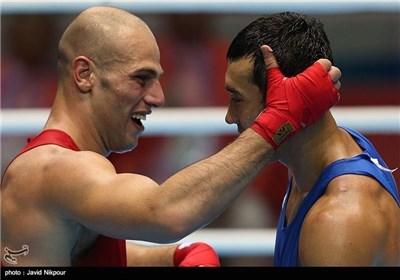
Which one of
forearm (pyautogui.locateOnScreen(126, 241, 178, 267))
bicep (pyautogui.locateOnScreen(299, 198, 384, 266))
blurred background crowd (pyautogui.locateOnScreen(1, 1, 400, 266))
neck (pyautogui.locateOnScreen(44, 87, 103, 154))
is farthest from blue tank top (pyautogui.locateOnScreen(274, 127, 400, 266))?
blurred background crowd (pyautogui.locateOnScreen(1, 1, 400, 266))

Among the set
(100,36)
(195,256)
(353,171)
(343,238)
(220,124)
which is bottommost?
(195,256)

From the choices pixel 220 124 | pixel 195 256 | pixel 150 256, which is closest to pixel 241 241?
pixel 220 124

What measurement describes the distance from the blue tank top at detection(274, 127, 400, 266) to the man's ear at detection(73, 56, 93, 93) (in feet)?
2.47

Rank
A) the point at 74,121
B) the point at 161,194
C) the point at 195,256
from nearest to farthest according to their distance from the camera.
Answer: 1. the point at 161,194
2. the point at 74,121
3. the point at 195,256

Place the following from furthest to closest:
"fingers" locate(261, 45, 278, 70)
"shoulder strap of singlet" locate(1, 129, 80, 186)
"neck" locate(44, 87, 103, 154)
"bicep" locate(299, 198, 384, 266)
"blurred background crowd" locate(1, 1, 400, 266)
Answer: "blurred background crowd" locate(1, 1, 400, 266) < "neck" locate(44, 87, 103, 154) < "shoulder strap of singlet" locate(1, 129, 80, 186) < "fingers" locate(261, 45, 278, 70) < "bicep" locate(299, 198, 384, 266)

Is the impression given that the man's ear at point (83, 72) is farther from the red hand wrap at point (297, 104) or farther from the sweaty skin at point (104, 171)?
the red hand wrap at point (297, 104)

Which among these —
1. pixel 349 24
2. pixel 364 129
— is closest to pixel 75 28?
pixel 364 129

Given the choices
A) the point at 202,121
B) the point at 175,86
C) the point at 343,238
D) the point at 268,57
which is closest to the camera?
the point at 343,238

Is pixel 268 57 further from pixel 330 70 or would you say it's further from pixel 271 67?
pixel 330 70

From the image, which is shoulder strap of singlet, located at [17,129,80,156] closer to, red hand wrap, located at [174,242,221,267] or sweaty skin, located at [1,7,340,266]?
sweaty skin, located at [1,7,340,266]

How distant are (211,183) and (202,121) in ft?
3.93

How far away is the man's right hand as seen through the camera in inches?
97.5

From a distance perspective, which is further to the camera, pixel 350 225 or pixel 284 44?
pixel 284 44

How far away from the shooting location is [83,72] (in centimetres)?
281
